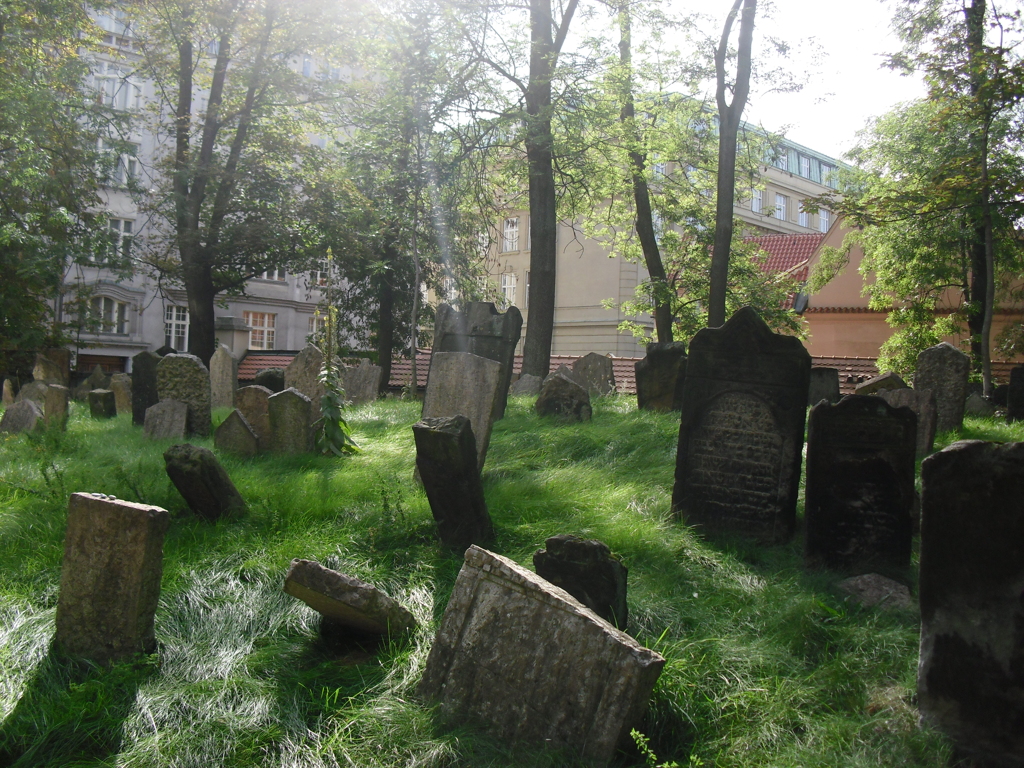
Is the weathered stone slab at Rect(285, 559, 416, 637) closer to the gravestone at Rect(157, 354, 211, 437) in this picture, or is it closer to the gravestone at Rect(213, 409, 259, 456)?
the gravestone at Rect(213, 409, 259, 456)

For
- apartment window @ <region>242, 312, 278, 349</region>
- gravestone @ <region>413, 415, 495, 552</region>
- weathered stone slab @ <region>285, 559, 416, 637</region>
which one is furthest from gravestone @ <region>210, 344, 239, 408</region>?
apartment window @ <region>242, 312, 278, 349</region>

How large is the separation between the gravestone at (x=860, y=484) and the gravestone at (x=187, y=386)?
7.40 m

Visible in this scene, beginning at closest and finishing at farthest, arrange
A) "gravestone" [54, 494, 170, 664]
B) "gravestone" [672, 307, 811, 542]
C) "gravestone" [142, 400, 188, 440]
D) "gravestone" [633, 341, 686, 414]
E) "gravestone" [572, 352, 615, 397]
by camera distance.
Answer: "gravestone" [54, 494, 170, 664]
"gravestone" [672, 307, 811, 542]
"gravestone" [142, 400, 188, 440]
"gravestone" [633, 341, 686, 414]
"gravestone" [572, 352, 615, 397]

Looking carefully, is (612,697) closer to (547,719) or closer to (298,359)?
(547,719)

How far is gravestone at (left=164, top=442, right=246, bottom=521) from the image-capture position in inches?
218

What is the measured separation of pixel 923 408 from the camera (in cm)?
774

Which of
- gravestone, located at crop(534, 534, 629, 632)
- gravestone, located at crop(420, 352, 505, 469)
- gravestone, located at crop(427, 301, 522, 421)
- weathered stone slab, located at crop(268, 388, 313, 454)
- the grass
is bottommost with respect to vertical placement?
the grass

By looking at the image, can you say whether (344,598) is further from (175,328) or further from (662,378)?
(175,328)

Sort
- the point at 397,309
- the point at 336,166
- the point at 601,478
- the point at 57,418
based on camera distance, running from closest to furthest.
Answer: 1. the point at 601,478
2. the point at 57,418
3. the point at 336,166
4. the point at 397,309

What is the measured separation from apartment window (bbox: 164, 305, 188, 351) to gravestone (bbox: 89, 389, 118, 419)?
951 inches

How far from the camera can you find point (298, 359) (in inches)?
431

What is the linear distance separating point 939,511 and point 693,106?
1457cm

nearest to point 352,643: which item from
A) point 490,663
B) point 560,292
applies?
point 490,663

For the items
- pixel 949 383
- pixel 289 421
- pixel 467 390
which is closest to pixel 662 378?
pixel 949 383
